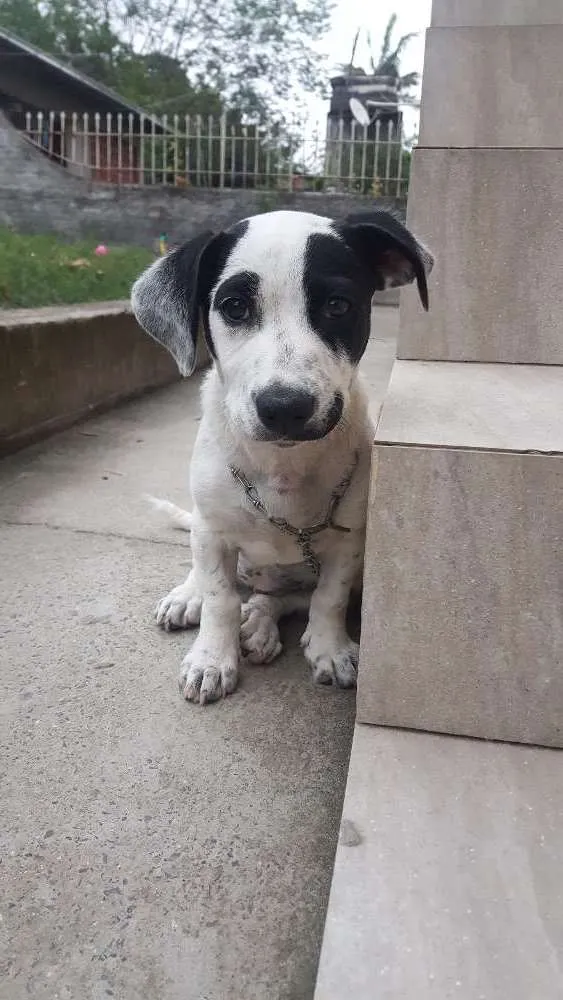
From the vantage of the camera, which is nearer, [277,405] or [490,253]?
[277,405]

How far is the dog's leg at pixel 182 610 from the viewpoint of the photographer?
7.44ft

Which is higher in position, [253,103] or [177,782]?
[253,103]

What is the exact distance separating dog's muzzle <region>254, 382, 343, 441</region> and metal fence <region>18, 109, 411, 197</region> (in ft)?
38.9

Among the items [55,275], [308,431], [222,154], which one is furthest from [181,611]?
[222,154]

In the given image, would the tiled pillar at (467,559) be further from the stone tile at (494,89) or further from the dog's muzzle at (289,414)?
the stone tile at (494,89)

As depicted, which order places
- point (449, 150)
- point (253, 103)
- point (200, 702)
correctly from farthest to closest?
point (253, 103)
point (449, 150)
point (200, 702)

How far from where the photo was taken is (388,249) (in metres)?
1.97

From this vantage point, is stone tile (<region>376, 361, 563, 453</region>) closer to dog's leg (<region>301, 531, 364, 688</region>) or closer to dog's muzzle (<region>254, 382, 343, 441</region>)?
dog's muzzle (<region>254, 382, 343, 441</region>)

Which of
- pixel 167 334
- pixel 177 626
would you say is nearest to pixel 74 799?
pixel 177 626

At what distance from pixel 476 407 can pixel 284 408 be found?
1.63 feet

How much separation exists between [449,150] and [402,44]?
3112cm

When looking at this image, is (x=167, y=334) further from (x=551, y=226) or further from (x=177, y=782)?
(x=551, y=226)

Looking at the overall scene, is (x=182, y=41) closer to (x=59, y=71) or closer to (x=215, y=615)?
(x=59, y=71)

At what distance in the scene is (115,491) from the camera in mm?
3584
